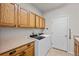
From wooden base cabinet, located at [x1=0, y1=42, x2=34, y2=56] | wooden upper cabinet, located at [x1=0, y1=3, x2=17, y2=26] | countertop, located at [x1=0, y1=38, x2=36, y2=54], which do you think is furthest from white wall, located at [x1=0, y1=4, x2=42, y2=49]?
wooden base cabinet, located at [x1=0, y1=42, x2=34, y2=56]

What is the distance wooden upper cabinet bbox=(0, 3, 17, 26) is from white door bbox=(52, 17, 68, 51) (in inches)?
37.6

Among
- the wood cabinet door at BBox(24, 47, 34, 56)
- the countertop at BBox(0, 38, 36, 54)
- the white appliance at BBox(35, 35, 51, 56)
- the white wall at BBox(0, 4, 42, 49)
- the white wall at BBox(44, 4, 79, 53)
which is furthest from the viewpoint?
the white appliance at BBox(35, 35, 51, 56)

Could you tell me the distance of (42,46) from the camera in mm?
2643

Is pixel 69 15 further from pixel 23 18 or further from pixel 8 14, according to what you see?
pixel 8 14

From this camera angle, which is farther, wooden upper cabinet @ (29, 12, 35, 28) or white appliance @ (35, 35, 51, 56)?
wooden upper cabinet @ (29, 12, 35, 28)

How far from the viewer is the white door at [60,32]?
2320mm

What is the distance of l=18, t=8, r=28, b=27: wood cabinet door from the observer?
84.6 inches

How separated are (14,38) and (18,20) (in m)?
0.49

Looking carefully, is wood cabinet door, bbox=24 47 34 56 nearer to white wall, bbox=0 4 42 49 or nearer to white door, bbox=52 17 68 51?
white wall, bbox=0 4 42 49

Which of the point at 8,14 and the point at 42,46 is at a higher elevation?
the point at 8,14

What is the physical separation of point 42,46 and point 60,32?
62 cm

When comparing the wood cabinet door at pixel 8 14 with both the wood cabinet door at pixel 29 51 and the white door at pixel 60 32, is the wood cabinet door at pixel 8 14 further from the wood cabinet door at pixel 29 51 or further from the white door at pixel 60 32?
the white door at pixel 60 32

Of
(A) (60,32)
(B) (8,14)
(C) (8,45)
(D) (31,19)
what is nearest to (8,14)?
(B) (8,14)

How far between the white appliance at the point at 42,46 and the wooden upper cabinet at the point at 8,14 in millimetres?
870
